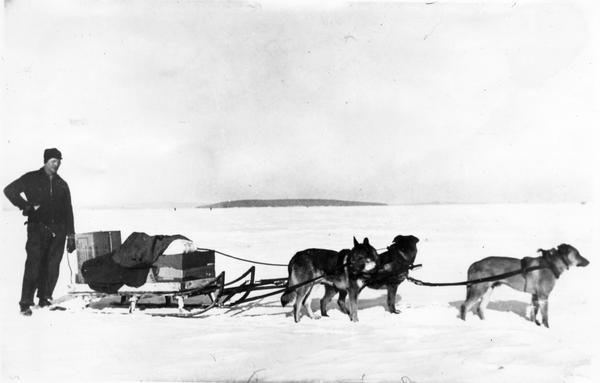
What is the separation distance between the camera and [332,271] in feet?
18.6

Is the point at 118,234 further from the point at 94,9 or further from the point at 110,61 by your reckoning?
the point at 94,9

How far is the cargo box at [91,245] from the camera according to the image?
6.13 meters

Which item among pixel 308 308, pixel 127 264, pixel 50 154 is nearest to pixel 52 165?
pixel 50 154

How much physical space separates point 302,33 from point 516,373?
403cm

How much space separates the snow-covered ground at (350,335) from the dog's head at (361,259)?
1.74ft

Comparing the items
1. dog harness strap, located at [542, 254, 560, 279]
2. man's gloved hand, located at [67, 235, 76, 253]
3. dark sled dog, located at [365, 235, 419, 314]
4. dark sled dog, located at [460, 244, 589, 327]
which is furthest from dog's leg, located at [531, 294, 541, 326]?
man's gloved hand, located at [67, 235, 76, 253]

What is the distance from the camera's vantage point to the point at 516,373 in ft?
15.8

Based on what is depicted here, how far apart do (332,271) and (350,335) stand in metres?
0.62

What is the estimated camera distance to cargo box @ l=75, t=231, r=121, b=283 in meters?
6.13

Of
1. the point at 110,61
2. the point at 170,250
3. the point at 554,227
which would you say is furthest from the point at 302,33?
the point at 554,227

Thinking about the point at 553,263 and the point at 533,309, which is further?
the point at 533,309

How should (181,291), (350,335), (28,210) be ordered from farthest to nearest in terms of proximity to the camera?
(28,210), (181,291), (350,335)

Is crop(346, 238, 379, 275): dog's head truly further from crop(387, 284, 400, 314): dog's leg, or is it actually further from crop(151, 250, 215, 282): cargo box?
crop(151, 250, 215, 282): cargo box

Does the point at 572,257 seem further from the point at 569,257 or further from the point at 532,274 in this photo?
the point at 532,274
